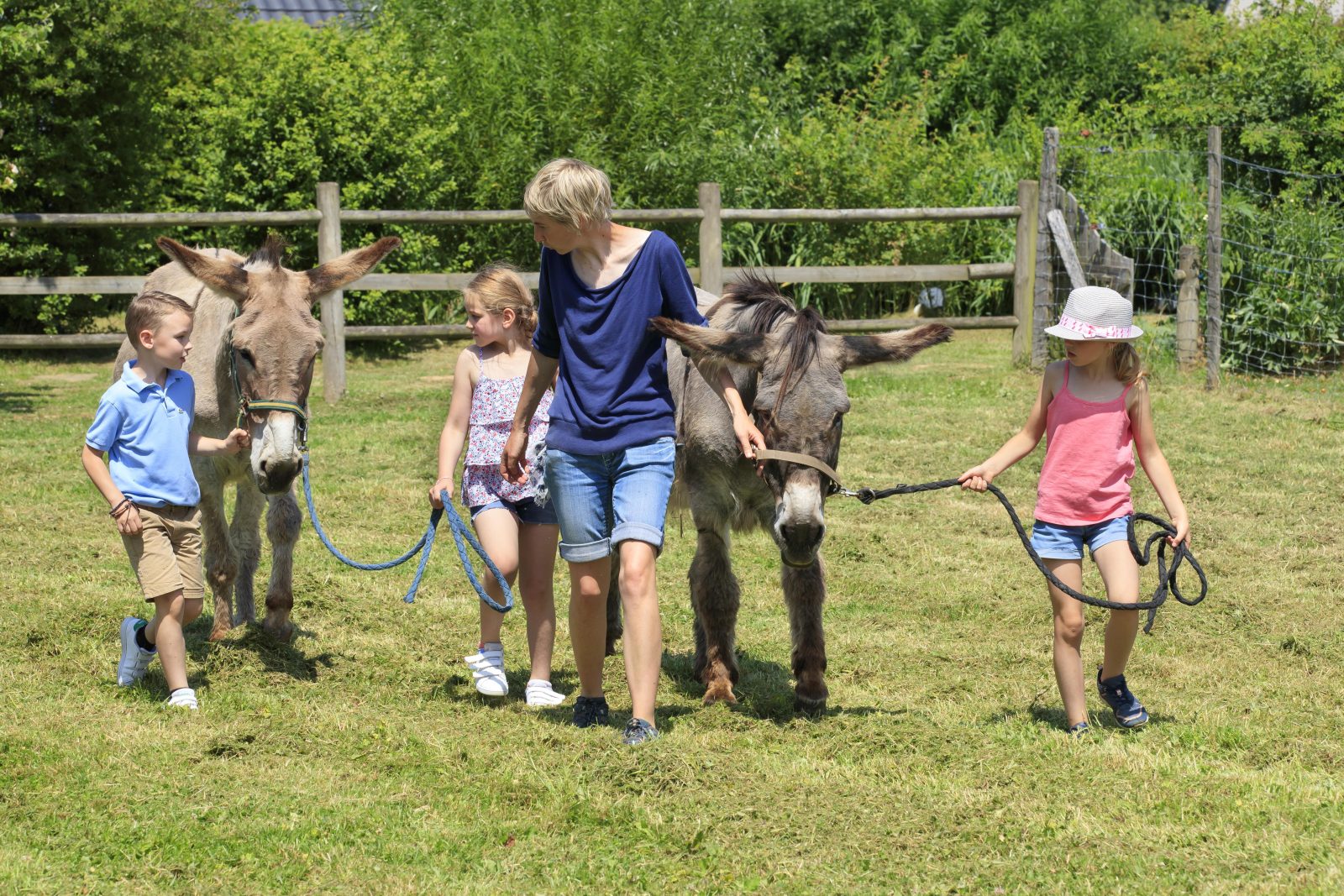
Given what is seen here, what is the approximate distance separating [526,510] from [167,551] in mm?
1343

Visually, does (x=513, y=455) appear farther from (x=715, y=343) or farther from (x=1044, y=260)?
(x=1044, y=260)

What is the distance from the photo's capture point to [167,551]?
5133 mm

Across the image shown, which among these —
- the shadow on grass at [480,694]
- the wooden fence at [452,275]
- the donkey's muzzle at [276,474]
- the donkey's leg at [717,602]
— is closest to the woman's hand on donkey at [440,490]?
the donkey's muzzle at [276,474]

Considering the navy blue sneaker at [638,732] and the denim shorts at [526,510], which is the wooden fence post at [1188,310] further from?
the navy blue sneaker at [638,732]

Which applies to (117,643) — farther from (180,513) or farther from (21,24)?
(21,24)

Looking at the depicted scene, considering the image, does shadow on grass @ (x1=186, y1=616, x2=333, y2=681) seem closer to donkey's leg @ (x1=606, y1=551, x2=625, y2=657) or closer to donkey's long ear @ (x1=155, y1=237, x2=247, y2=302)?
donkey's leg @ (x1=606, y1=551, x2=625, y2=657)

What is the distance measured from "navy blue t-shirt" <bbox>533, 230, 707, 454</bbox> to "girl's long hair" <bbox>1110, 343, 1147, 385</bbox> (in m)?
1.52

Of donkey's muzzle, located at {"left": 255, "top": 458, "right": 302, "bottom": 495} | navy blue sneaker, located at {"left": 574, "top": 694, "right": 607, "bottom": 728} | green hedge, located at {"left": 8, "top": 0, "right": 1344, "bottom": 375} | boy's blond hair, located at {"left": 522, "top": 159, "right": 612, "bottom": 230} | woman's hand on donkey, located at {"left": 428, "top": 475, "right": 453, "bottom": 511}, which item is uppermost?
green hedge, located at {"left": 8, "top": 0, "right": 1344, "bottom": 375}

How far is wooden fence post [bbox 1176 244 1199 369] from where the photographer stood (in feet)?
40.5

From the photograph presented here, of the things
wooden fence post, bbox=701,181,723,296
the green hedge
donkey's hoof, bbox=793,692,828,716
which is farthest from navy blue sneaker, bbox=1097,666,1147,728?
the green hedge

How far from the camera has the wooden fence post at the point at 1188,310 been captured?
12.3m

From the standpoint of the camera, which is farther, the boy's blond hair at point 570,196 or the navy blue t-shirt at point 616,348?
the navy blue t-shirt at point 616,348

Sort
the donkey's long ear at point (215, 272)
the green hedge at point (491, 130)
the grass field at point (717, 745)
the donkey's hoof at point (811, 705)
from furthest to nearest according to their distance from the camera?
the green hedge at point (491, 130)
the donkey's long ear at point (215, 272)
the donkey's hoof at point (811, 705)
the grass field at point (717, 745)

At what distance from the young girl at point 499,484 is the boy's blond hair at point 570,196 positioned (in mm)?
1036
